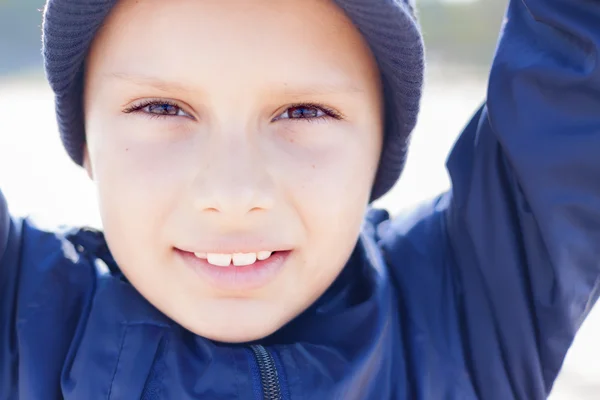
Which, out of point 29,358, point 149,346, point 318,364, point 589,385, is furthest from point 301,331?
point 589,385

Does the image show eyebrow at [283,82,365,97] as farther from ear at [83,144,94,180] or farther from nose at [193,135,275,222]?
ear at [83,144,94,180]

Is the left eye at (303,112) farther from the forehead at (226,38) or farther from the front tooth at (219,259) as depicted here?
the front tooth at (219,259)

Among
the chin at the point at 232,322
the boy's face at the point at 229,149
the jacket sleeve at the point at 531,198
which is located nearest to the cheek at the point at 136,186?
the boy's face at the point at 229,149

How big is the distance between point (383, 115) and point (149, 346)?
1.37ft

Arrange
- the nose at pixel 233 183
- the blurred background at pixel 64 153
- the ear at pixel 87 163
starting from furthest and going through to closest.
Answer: the blurred background at pixel 64 153, the ear at pixel 87 163, the nose at pixel 233 183

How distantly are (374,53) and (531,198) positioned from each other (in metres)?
0.26

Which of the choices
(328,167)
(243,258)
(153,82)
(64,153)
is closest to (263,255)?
(243,258)

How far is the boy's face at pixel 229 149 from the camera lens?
1.03 metres

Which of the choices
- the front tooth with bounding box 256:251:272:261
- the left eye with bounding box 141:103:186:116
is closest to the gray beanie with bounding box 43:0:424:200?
the left eye with bounding box 141:103:186:116

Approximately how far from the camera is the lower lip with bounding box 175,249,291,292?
1064 mm

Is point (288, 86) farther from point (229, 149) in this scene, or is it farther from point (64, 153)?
point (64, 153)

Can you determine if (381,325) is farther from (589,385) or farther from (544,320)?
(589,385)

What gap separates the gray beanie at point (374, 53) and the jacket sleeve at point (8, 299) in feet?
0.51

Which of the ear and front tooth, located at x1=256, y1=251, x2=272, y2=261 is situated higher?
the ear
